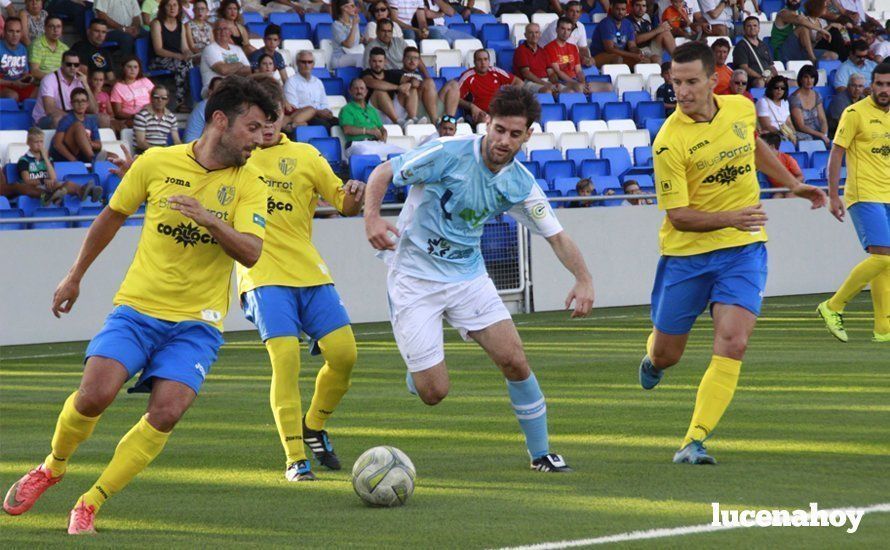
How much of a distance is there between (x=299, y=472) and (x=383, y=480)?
3.29 ft

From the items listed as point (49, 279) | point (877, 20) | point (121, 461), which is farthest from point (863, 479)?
point (877, 20)

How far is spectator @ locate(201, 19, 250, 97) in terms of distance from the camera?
17938 millimetres

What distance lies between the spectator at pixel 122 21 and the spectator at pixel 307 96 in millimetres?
2073

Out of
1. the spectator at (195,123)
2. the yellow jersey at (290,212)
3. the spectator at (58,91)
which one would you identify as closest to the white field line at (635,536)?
the yellow jersey at (290,212)

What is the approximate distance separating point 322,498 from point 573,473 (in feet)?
4.51

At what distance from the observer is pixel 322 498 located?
7012mm

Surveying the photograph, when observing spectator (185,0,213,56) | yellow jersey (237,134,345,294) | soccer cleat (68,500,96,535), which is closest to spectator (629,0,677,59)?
spectator (185,0,213,56)

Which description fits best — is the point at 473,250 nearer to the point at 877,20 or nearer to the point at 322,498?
the point at 322,498

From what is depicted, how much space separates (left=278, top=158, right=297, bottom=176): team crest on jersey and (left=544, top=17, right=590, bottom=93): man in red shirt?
1407 cm

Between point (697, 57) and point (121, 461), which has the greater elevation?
Answer: point (697, 57)

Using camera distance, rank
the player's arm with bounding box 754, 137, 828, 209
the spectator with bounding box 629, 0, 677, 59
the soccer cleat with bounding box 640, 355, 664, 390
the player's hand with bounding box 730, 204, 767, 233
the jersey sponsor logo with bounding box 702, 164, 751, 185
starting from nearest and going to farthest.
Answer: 1. the player's hand with bounding box 730, 204, 767, 233
2. the jersey sponsor logo with bounding box 702, 164, 751, 185
3. the player's arm with bounding box 754, 137, 828, 209
4. the soccer cleat with bounding box 640, 355, 664, 390
5. the spectator with bounding box 629, 0, 677, 59

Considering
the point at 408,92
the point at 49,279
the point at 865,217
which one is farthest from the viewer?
the point at 408,92

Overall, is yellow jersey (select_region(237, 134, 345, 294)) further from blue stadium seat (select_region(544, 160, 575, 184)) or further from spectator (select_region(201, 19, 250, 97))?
blue stadium seat (select_region(544, 160, 575, 184))

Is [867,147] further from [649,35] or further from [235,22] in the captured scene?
[649,35]
